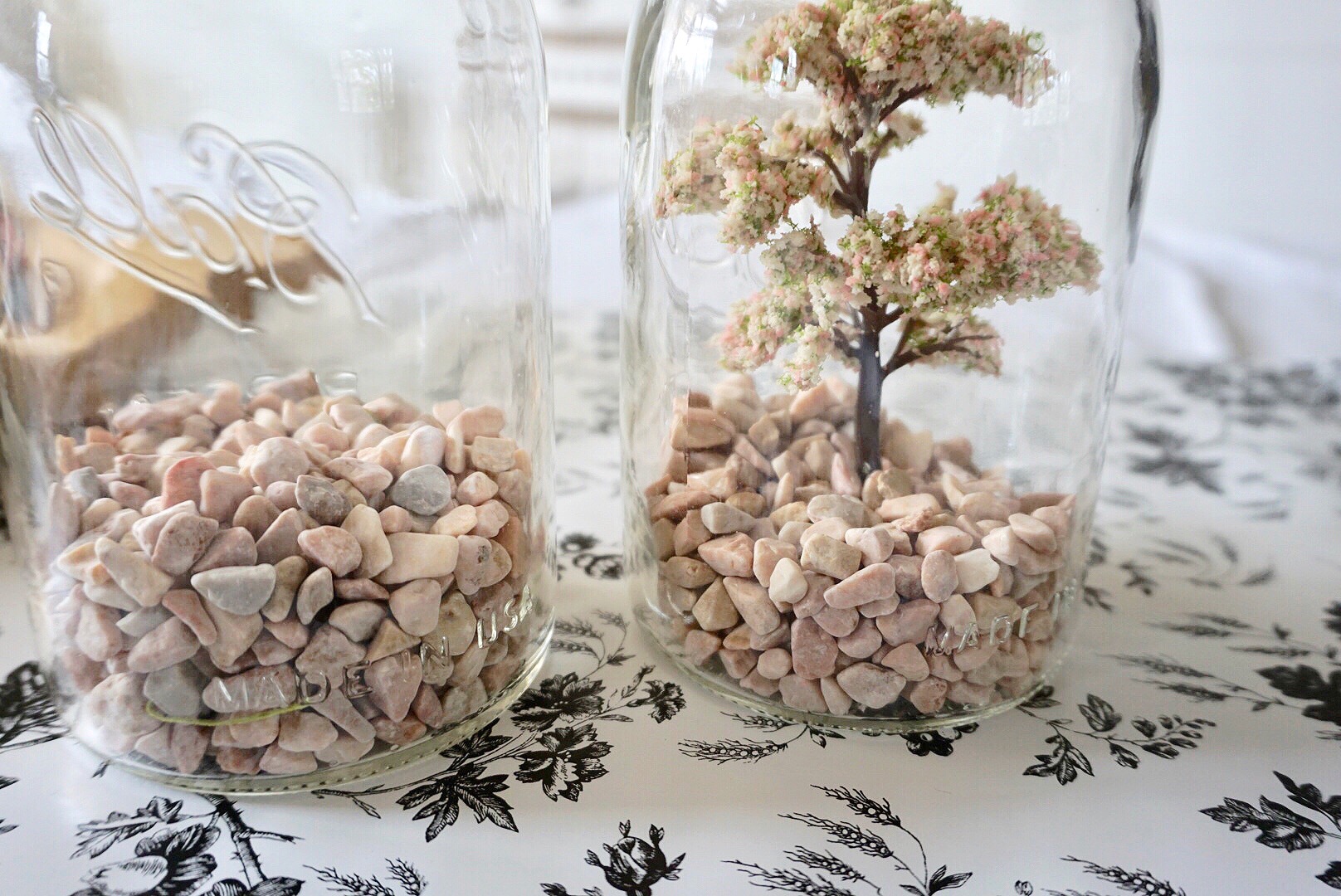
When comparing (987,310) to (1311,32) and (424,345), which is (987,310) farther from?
(1311,32)

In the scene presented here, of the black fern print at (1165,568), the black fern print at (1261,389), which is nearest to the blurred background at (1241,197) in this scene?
the black fern print at (1261,389)

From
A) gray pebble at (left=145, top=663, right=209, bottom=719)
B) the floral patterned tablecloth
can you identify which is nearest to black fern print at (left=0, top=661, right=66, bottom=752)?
the floral patterned tablecloth

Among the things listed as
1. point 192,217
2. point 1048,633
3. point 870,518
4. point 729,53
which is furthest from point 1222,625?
point 192,217

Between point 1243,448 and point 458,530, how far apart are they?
85cm

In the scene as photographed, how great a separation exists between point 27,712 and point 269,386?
0.79ft

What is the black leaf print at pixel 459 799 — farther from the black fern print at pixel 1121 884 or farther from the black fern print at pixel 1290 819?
the black fern print at pixel 1290 819

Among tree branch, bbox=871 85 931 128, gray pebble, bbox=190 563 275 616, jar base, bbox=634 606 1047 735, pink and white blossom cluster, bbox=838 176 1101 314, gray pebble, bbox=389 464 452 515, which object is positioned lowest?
jar base, bbox=634 606 1047 735

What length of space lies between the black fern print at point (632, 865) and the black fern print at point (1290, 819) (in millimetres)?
276

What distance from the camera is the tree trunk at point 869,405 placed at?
63cm

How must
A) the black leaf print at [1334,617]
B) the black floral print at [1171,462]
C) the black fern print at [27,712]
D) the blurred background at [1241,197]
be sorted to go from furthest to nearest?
the blurred background at [1241,197] < the black floral print at [1171,462] < the black leaf print at [1334,617] < the black fern print at [27,712]

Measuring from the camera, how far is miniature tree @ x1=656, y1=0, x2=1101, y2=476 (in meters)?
0.54

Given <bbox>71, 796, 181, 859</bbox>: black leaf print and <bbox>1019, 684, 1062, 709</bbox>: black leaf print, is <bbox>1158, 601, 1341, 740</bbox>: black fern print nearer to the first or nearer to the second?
<bbox>1019, 684, 1062, 709</bbox>: black leaf print

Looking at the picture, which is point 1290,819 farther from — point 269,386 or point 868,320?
point 269,386

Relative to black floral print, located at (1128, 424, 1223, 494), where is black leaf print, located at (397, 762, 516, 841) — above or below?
above
